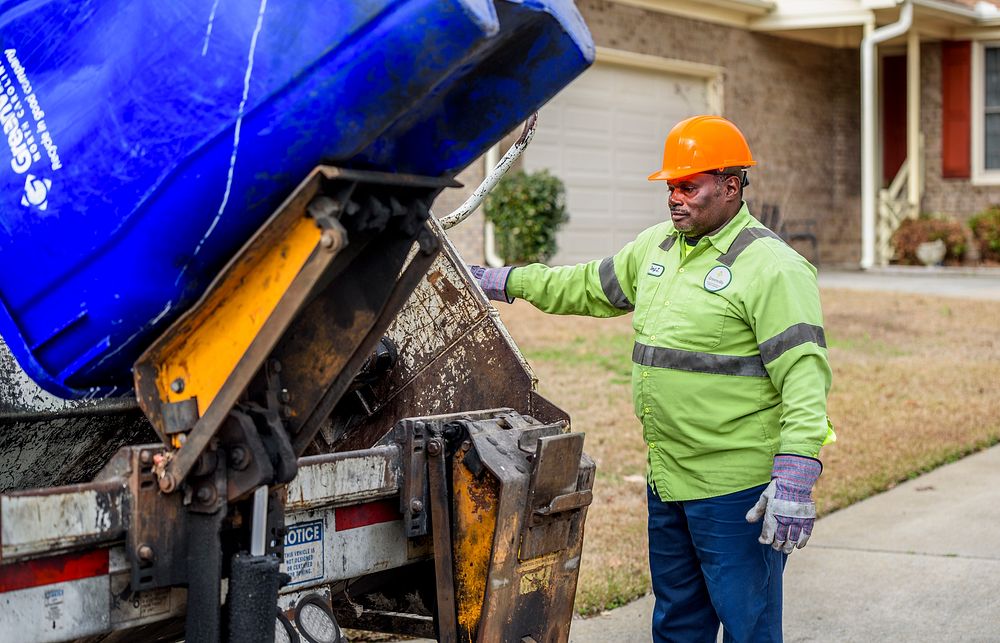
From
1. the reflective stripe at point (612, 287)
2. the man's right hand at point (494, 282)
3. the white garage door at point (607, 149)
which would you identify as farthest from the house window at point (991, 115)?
the man's right hand at point (494, 282)

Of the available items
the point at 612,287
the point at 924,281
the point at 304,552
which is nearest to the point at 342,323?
the point at 304,552

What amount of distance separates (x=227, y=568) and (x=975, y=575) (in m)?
3.77

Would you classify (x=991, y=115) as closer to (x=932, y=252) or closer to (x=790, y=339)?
(x=932, y=252)

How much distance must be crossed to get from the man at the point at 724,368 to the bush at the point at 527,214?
33.7ft

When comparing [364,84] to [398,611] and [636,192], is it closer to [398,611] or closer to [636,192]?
[398,611]

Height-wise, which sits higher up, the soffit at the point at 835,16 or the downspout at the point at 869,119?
the soffit at the point at 835,16

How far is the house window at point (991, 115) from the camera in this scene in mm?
20078

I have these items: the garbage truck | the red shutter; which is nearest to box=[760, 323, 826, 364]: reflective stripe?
the garbage truck

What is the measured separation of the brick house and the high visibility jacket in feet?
35.1

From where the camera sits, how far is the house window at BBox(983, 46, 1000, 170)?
790 inches

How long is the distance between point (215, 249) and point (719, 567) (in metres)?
1.84

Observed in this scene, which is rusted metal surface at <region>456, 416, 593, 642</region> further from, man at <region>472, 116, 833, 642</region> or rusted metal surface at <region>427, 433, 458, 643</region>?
man at <region>472, 116, 833, 642</region>

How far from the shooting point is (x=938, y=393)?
9.62 m

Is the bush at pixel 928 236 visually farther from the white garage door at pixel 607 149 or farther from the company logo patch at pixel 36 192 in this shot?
the company logo patch at pixel 36 192
